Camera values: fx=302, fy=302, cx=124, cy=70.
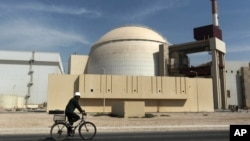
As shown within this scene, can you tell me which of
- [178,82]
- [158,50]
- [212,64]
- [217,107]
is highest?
[158,50]

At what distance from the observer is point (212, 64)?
79062 mm

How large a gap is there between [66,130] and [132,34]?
7919 cm

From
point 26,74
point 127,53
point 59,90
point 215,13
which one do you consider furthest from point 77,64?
point 215,13

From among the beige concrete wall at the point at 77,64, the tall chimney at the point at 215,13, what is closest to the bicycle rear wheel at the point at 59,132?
the tall chimney at the point at 215,13

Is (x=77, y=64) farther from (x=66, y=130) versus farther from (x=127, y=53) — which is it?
(x=66, y=130)

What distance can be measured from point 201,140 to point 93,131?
4.72 metres

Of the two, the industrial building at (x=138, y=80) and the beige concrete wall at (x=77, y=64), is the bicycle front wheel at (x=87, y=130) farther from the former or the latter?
the beige concrete wall at (x=77, y=64)

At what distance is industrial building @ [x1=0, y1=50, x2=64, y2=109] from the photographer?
99.9 meters

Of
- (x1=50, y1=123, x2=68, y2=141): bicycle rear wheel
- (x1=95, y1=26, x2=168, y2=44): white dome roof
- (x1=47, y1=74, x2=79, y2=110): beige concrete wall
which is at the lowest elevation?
(x1=50, y1=123, x2=68, y2=141): bicycle rear wheel

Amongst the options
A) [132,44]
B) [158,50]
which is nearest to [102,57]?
[132,44]

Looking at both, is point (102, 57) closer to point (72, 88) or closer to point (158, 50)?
point (158, 50)

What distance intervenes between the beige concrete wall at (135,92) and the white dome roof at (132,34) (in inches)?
1165

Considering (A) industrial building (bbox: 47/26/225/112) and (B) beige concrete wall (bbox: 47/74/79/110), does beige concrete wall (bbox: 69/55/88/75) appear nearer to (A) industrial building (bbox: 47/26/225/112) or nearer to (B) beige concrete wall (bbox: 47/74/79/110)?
(A) industrial building (bbox: 47/26/225/112)

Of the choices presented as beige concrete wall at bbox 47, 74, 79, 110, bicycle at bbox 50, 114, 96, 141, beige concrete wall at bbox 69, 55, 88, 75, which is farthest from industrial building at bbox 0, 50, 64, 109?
bicycle at bbox 50, 114, 96, 141
